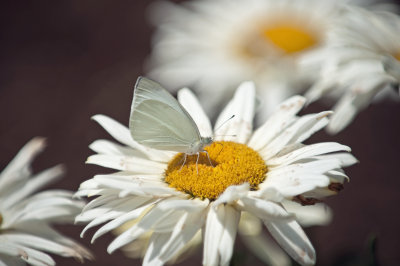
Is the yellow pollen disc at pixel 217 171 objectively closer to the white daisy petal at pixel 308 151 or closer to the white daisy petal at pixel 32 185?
the white daisy petal at pixel 308 151

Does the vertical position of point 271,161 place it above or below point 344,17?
below

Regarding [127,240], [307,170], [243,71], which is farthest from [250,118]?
[243,71]

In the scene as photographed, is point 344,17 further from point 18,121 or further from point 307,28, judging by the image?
point 18,121

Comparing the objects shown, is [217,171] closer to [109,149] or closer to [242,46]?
[109,149]

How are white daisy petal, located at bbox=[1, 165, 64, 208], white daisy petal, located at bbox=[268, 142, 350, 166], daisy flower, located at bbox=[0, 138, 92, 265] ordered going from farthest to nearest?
1. white daisy petal, located at bbox=[1, 165, 64, 208]
2. daisy flower, located at bbox=[0, 138, 92, 265]
3. white daisy petal, located at bbox=[268, 142, 350, 166]

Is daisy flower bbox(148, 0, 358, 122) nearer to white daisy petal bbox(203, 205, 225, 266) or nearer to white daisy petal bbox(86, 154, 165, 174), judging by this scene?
white daisy petal bbox(86, 154, 165, 174)

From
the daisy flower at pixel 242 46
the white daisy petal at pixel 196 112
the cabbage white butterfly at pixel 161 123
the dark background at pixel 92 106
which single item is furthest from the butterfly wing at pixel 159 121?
the daisy flower at pixel 242 46

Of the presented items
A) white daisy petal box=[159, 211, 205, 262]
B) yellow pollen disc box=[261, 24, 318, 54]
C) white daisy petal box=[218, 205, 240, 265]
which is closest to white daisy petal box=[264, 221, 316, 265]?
white daisy petal box=[218, 205, 240, 265]
